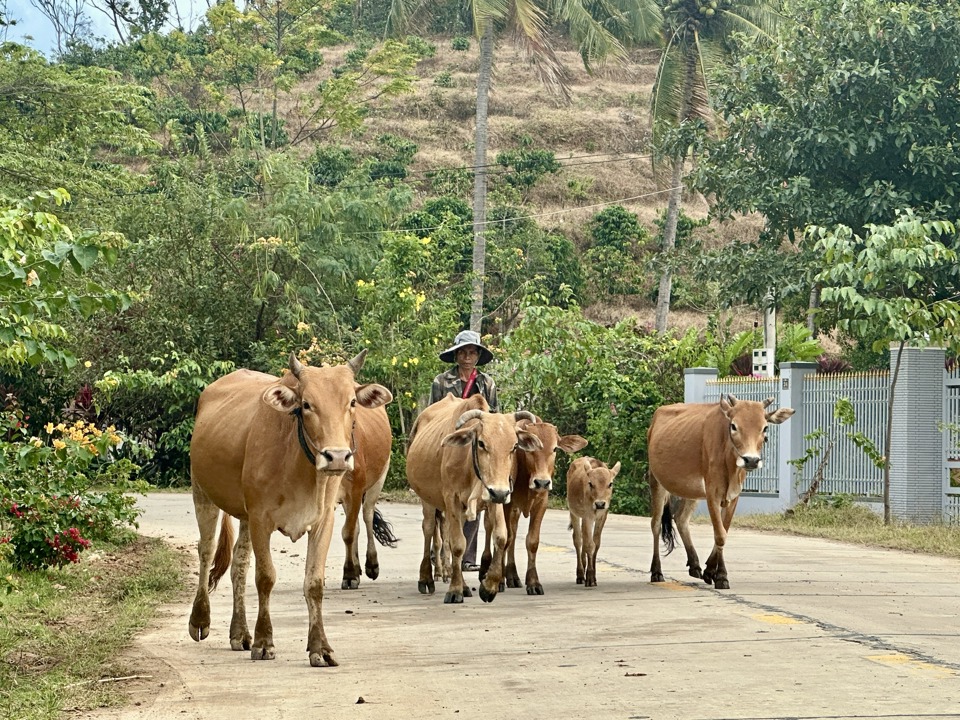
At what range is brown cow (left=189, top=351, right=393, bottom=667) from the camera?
7680 millimetres

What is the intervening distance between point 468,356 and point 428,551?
2024 millimetres

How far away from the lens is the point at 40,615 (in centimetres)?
948

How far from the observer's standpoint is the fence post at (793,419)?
20.9 meters

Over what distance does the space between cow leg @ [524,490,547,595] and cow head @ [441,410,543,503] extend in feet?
2.61

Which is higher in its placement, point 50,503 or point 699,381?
point 699,381

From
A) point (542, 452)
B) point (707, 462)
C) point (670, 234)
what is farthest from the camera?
point (670, 234)

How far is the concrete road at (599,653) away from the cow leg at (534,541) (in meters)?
0.16

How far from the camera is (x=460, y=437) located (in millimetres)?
10328

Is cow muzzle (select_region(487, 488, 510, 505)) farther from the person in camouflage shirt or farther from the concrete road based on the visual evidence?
the person in camouflage shirt

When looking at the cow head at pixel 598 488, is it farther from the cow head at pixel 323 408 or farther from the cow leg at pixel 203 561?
the cow head at pixel 323 408

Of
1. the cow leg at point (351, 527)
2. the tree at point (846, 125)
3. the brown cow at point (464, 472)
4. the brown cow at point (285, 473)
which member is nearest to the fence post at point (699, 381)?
the tree at point (846, 125)

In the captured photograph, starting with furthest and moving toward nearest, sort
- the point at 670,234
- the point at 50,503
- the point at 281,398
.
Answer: the point at 670,234
the point at 50,503
the point at 281,398

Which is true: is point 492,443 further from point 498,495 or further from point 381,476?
point 381,476

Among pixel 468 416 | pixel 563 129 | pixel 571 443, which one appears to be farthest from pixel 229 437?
pixel 563 129
